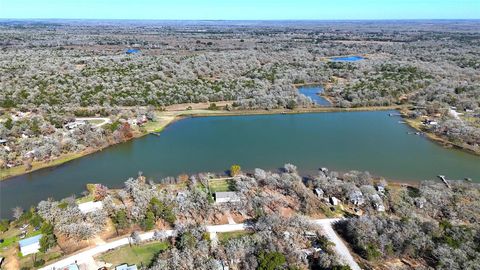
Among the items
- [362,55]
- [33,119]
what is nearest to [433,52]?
[362,55]

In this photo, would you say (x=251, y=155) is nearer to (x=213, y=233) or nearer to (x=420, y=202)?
(x=213, y=233)

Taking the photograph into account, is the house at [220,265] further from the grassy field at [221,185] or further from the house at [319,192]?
the house at [319,192]

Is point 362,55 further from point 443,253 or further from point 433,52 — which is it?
point 443,253

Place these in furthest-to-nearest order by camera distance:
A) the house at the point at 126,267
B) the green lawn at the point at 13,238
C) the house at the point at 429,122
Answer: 1. the house at the point at 429,122
2. the green lawn at the point at 13,238
3. the house at the point at 126,267

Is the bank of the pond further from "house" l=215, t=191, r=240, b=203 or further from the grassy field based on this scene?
"house" l=215, t=191, r=240, b=203

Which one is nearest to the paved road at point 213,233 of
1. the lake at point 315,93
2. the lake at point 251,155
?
the lake at point 251,155
